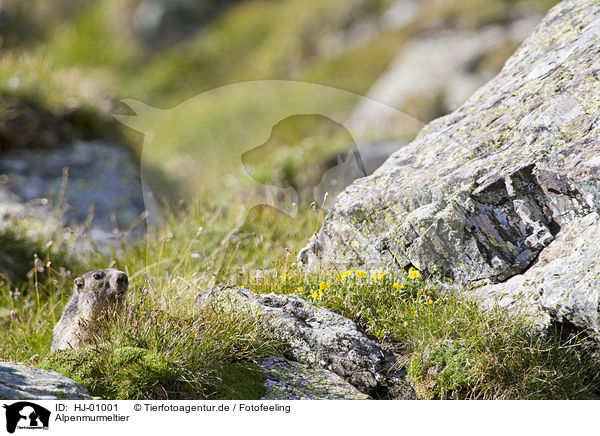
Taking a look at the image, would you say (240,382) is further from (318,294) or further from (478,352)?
(478,352)

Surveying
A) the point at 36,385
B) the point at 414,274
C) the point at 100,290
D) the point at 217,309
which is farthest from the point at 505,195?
the point at 36,385

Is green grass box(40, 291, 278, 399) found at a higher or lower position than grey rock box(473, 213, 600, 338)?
lower

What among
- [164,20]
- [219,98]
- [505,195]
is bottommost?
[505,195]

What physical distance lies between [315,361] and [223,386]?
0.69 metres

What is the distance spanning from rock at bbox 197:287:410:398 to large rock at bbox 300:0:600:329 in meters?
0.61

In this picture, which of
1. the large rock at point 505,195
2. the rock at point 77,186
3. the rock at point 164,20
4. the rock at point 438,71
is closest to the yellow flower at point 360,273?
the large rock at point 505,195

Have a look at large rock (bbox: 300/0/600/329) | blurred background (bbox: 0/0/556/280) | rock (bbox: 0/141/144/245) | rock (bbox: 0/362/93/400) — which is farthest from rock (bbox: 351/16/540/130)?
rock (bbox: 0/362/93/400)

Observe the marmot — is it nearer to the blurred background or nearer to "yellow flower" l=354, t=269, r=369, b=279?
the blurred background

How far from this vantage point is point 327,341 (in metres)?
4.11

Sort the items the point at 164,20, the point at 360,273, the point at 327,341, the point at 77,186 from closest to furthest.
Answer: the point at 327,341
the point at 360,273
the point at 77,186
the point at 164,20
